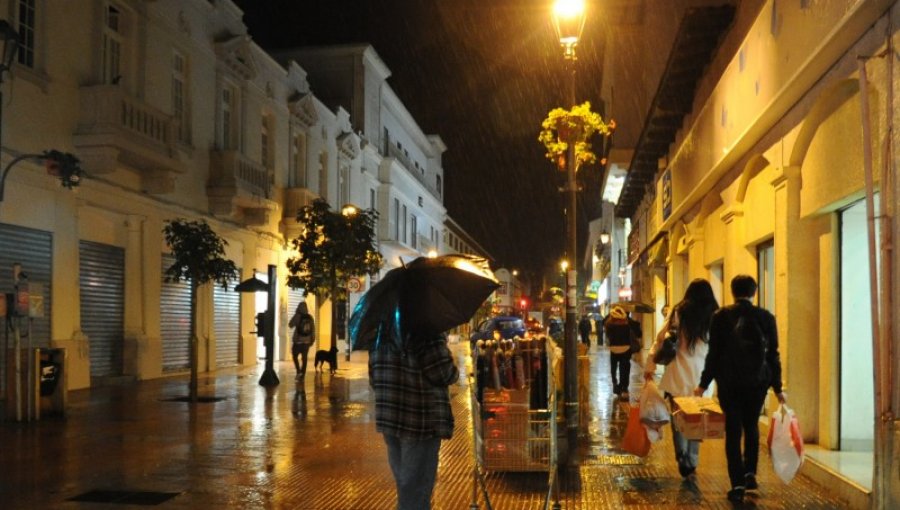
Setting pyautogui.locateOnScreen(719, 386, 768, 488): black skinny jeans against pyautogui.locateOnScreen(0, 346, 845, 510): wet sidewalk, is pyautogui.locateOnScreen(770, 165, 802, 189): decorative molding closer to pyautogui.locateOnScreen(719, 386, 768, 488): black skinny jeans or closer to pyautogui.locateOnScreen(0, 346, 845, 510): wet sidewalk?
pyautogui.locateOnScreen(0, 346, 845, 510): wet sidewalk

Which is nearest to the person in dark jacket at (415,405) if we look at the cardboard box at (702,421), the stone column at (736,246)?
the cardboard box at (702,421)

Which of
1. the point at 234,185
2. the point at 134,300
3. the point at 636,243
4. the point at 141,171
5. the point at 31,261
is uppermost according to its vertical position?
the point at 234,185

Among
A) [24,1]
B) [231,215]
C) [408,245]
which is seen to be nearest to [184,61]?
[231,215]

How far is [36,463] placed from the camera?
870cm

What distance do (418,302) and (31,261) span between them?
40.8 ft

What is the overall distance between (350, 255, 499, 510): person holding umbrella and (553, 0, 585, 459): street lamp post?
15.2 ft

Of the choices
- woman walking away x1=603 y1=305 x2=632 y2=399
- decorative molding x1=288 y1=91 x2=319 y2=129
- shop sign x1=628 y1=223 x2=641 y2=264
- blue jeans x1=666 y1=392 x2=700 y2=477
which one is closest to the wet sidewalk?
blue jeans x1=666 y1=392 x2=700 y2=477

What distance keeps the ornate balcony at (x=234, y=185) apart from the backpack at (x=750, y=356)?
17344 millimetres

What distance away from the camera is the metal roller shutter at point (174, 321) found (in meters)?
20.1

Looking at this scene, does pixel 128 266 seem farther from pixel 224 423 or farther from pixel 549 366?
pixel 549 366

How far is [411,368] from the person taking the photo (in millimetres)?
5125

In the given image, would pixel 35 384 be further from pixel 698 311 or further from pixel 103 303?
pixel 698 311

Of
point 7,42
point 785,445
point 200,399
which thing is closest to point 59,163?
point 7,42

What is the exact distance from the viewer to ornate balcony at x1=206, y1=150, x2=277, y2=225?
22172 millimetres
